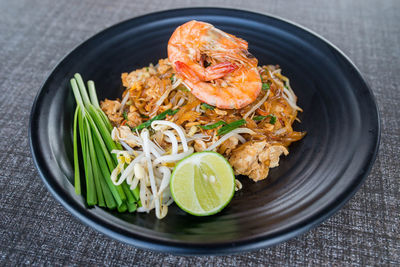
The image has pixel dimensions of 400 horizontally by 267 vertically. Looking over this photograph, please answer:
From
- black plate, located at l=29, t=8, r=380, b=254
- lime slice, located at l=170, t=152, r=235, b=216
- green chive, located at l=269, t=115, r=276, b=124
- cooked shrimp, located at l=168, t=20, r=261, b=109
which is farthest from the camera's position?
green chive, located at l=269, t=115, r=276, b=124

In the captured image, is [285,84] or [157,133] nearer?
[157,133]

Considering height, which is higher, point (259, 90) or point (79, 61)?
point (259, 90)

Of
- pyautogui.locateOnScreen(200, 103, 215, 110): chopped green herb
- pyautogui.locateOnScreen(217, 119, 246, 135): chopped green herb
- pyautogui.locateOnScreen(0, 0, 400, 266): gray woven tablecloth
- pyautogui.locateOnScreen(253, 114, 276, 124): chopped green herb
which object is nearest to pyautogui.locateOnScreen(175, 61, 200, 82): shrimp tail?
pyautogui.locateOnScreen(200, 103, 215, 110): chopped green herb

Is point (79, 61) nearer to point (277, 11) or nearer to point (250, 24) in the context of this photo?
point (250, 24)

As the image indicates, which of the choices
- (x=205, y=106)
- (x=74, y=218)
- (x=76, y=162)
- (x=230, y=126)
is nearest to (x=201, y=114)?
(x=205, y=106)

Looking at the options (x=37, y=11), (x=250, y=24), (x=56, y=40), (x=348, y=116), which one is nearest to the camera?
(x=348, y=116)

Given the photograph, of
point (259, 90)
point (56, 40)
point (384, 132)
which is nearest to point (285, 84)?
point (259, 90)

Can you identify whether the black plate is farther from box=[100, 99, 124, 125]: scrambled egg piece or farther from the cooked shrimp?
the cooked shrimp
